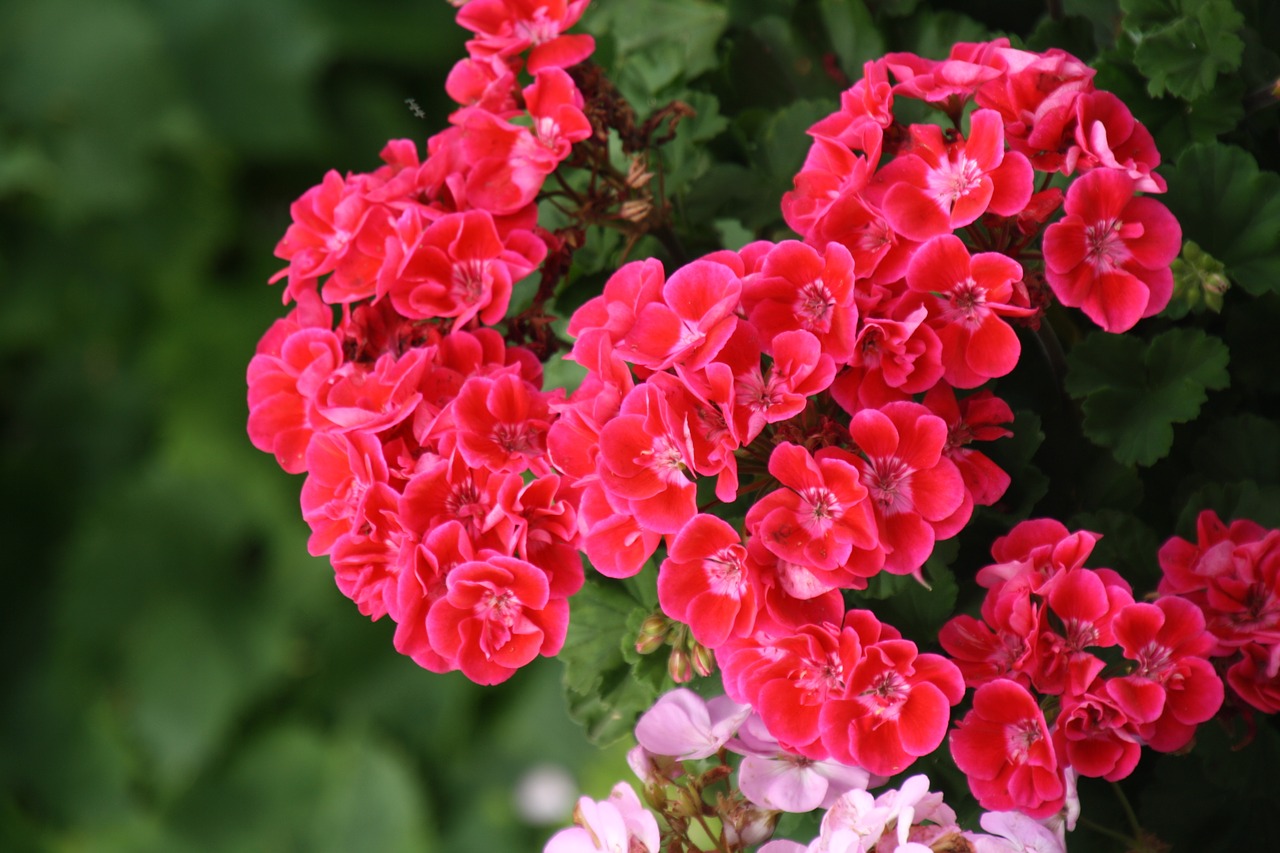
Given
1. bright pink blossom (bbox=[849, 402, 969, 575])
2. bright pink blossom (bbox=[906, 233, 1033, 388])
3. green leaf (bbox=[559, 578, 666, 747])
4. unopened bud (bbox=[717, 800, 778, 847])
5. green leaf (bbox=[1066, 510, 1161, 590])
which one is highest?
bright pink blossom (bbox=[906, 233, 1033, 388])

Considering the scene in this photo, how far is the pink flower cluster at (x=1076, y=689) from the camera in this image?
1.75 feet

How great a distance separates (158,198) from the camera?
71.2 inches

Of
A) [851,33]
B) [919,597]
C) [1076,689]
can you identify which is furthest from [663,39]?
[1076,689]

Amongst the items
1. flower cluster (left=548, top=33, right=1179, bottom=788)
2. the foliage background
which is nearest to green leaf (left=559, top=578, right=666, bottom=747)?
flower cluster (left=548, top=33, right=1179, bottom=788)

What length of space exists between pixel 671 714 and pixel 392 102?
1.48 metres

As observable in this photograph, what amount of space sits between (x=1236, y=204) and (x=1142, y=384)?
0.12 meters

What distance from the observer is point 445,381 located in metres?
0.63

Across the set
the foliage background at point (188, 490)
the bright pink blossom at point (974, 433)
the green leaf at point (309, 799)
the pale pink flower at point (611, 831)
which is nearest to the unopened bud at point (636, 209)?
A: the bright pink blossom at point (974, 433)

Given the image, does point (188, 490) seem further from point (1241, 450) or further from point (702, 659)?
point (1241, 450)

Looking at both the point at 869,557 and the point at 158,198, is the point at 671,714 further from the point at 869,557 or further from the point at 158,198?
the point at 158,198

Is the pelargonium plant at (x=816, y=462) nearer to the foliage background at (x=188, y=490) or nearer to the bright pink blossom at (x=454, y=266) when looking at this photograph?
the bright pink blossom at (x=454, y=266)

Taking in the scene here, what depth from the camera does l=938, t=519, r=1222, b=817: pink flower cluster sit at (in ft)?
1.75

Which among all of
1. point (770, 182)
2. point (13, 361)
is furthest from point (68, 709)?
point (770, 182)

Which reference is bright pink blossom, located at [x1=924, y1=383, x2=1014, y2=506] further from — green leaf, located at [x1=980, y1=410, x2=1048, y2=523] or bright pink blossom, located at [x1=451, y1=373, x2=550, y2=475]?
bright pink blossom, located at [x1=451, y1=373, x2=550, y2=475]
